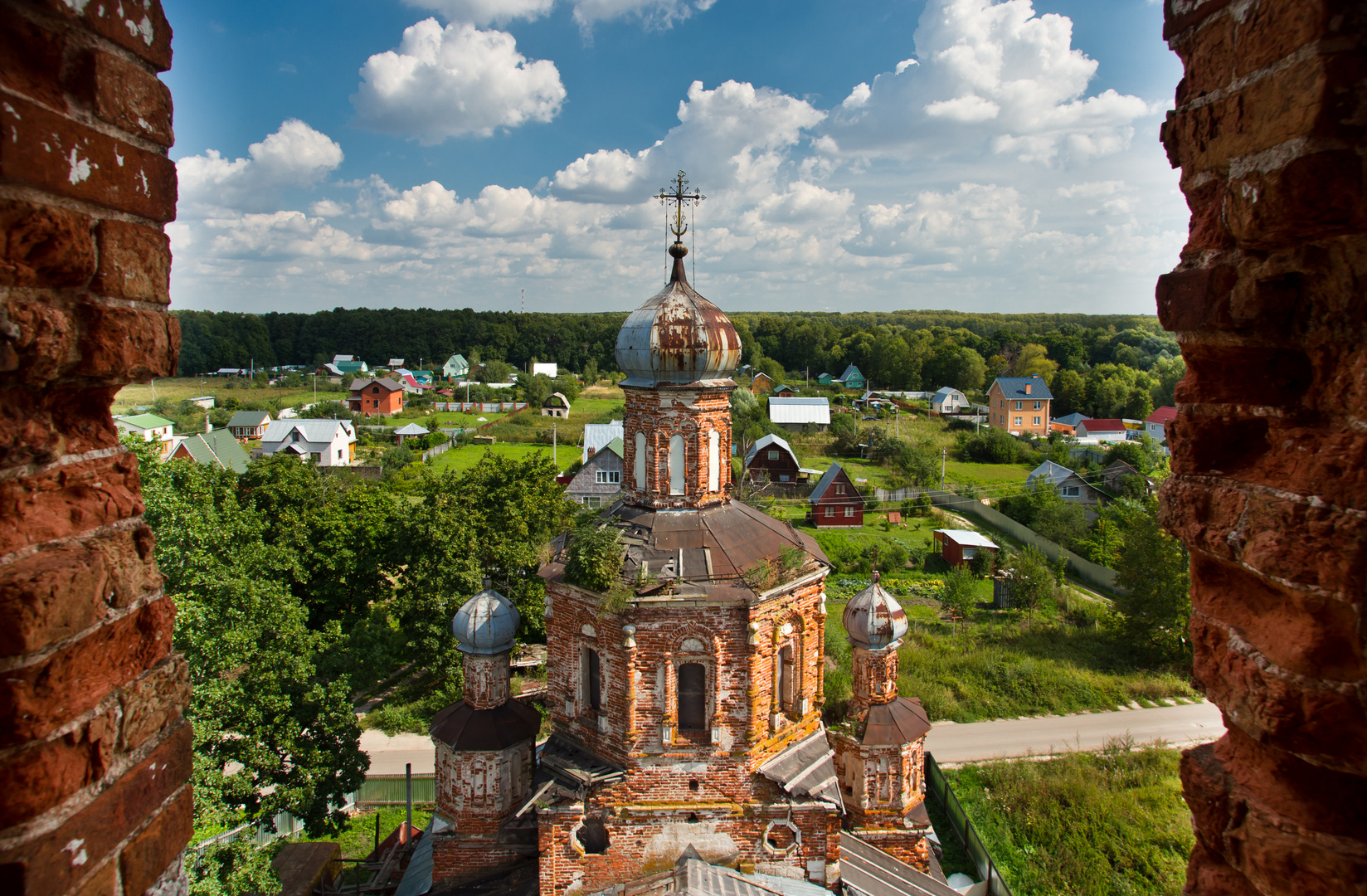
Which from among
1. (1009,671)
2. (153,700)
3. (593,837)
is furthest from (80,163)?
(1009,671)

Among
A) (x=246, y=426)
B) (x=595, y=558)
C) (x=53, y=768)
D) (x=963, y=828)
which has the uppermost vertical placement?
(x=53, y=768)

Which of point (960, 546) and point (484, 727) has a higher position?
point (484, 727)

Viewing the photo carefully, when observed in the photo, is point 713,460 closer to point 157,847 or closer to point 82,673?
point 157,847

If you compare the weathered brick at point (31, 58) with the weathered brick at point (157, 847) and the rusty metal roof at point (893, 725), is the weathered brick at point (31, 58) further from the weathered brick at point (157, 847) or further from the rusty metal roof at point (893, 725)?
the rusty metal roof at point (893, 725)

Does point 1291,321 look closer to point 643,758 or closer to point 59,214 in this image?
point 59,214

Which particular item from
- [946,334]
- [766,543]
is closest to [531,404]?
[946,334]

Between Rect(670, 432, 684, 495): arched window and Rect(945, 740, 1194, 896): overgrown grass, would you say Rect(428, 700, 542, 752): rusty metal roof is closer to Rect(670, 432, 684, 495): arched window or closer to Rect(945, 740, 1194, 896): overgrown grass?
Rect(670, 432, 684, 495): arched window

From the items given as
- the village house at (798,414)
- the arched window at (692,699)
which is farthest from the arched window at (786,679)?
the village house at (798,414)

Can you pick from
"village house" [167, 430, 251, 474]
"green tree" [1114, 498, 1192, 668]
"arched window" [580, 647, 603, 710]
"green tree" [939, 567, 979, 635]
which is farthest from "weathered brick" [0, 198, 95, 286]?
"village house" [167, 430, 251, 474]
